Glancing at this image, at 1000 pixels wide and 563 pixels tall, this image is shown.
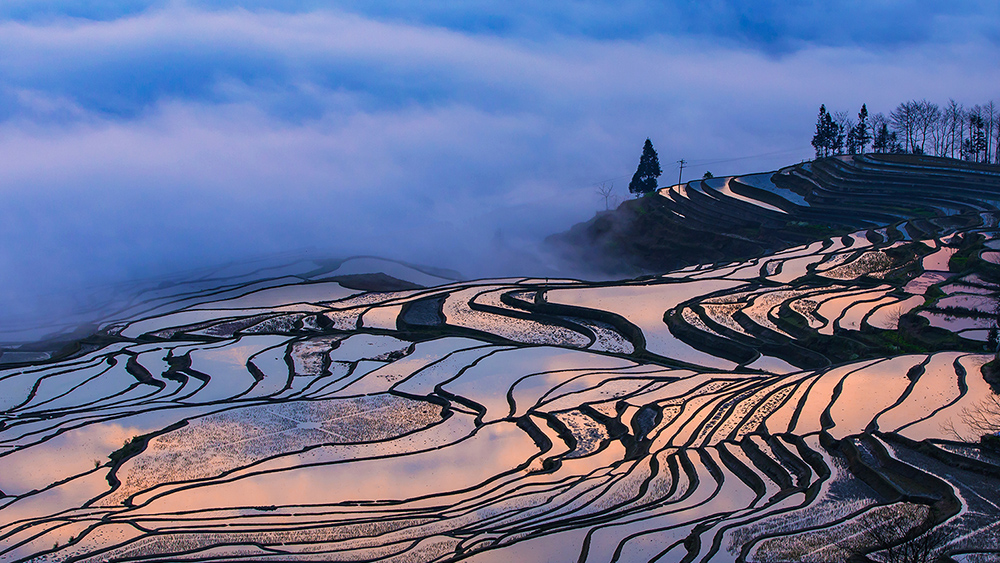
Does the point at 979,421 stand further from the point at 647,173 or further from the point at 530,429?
the point at 647,173

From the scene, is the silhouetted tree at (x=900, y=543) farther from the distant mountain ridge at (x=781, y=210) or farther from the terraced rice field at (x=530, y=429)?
the distant mountain ridge at (x=781, y=210)

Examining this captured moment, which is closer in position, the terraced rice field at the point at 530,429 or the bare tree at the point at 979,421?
the terraced rice field at the point at 530,429

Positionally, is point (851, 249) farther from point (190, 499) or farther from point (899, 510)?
point (190, 499)

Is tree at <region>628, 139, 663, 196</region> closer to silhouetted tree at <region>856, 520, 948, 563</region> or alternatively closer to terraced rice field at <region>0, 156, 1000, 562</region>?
terraced rice field at <region>0, 156, 1000, 562</region>

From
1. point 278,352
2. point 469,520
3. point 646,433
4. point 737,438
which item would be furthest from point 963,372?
point 278,352

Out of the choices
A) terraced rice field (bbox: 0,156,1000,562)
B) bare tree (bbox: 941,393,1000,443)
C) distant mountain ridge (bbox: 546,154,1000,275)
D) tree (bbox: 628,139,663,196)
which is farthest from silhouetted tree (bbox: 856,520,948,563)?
tree (bbox: 628,139,663,196)

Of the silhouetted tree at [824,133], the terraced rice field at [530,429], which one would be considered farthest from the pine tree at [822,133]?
the terraced rice field at [530,429]
